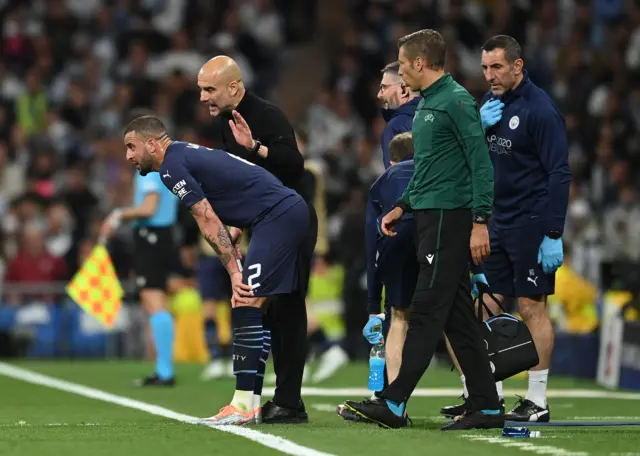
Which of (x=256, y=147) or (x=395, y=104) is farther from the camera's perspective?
(x=395, y=104)

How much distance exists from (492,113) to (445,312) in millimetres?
1776

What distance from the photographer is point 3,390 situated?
11586 millimetres

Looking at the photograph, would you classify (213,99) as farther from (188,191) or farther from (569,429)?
(569,429)

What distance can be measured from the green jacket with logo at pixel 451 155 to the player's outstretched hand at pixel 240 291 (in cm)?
108

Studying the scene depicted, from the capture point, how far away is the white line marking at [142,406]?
698 centimetres

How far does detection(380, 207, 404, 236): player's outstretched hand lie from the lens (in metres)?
8.16

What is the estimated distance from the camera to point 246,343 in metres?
8.20

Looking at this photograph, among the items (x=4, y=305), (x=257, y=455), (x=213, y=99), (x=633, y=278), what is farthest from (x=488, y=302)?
(x=4, y=305)

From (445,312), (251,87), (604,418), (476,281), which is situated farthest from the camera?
(251,87)

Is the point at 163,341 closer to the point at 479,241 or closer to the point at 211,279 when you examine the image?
the point at 211,279

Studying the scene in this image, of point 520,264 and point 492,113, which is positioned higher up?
point 492,113

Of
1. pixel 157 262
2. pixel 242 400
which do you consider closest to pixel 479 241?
pixel 242 400

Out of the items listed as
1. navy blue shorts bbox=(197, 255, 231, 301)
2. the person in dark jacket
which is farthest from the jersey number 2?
navy blue shorts bbox=(197, 255, 231, 301)

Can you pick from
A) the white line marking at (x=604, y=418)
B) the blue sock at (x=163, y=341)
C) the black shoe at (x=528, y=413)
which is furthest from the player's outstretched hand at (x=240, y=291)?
the blue sock at (x=163, y=341)
